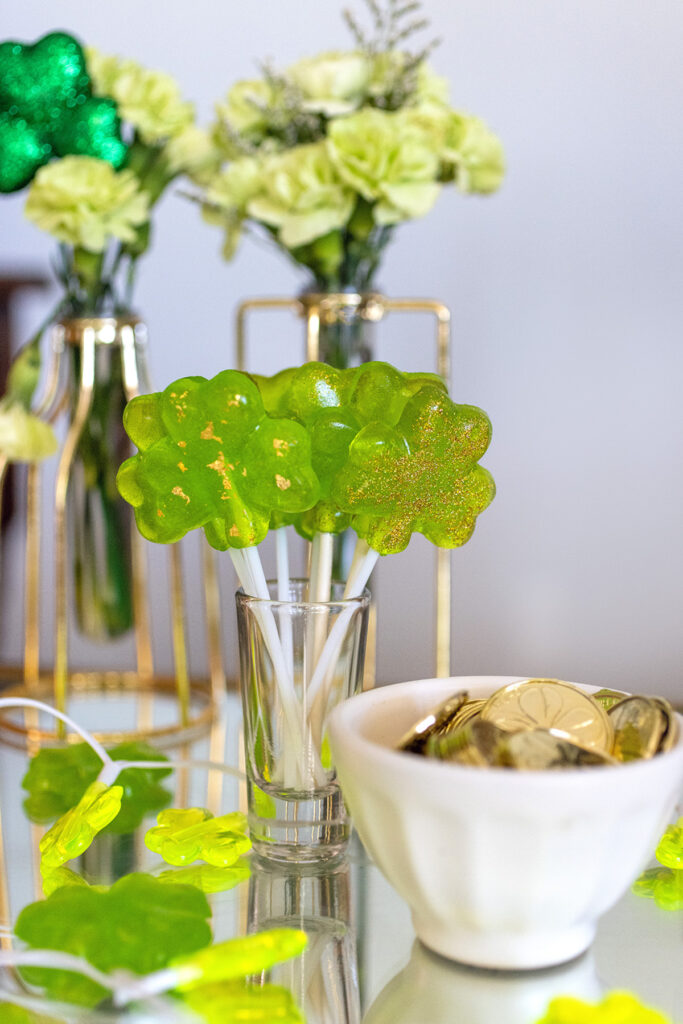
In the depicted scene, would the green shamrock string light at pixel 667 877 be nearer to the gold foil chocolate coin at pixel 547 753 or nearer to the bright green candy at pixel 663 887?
the bright green candy at pixel 663 887

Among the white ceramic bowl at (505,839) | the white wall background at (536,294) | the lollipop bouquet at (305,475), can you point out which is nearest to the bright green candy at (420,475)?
the lollipop bouquet at (305,475)

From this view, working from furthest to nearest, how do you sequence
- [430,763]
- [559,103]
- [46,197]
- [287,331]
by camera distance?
[287,331], [559,103], [46,197], [430,763]

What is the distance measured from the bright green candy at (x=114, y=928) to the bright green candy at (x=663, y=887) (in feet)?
0.63

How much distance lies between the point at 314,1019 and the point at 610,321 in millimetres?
1145

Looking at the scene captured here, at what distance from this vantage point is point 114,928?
0.45 meters

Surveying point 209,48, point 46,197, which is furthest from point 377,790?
point 209,48

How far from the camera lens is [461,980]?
440 millimetres

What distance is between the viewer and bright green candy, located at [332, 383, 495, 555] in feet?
1.62

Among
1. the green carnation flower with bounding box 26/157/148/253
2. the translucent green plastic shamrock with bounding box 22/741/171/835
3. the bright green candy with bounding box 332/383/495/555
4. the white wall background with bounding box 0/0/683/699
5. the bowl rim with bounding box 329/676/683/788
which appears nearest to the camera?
the bowl rim with bounding box 329/676/683/788

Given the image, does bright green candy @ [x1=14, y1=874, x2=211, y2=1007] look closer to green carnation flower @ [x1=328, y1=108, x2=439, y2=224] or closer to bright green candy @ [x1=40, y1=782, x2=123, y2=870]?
bright green candy @ [x1=40, y1=782, x2=123, y2=870]

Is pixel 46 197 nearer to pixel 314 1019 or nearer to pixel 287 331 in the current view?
pixel 314 1019

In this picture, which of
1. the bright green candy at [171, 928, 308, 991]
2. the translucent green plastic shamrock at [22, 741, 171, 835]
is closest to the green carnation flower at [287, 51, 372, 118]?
the translucent green plastic shamrock at [22, 741, 171, 835]

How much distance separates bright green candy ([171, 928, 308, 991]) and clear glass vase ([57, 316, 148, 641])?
1.51 feet

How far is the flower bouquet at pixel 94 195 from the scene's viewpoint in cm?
79
